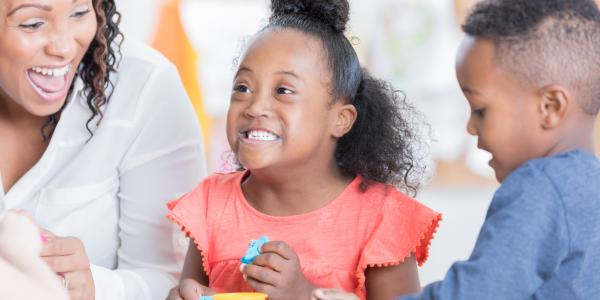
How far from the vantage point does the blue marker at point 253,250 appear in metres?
1.46

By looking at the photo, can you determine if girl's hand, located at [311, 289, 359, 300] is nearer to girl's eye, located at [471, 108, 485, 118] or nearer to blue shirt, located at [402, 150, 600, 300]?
blue shirt, located at [402, 150, 600, 300]

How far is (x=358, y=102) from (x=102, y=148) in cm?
50

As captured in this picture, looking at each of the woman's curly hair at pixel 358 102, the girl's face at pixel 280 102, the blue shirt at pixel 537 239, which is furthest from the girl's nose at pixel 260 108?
the blue shirt at pixel 537 239

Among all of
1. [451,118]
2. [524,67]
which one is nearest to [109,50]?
[524,67]

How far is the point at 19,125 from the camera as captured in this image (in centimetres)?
168

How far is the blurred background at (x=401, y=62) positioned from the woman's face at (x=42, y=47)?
153cm

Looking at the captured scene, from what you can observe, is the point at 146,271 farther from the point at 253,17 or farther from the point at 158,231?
the point at 253,17

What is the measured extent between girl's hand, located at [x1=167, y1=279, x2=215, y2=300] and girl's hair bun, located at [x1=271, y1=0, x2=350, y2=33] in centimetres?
53

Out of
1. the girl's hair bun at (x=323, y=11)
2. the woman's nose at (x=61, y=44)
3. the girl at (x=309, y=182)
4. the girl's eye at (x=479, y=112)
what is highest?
the girl's hair bun at (x=323, y=11)

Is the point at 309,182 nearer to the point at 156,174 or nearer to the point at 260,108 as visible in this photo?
the point at 260,108

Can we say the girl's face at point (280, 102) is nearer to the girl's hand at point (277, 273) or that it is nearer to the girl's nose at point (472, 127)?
the girl's hand at point (277, 273)

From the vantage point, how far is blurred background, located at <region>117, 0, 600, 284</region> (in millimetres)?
3105

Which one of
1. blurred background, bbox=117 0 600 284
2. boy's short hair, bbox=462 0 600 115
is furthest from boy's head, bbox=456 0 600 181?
blurred background, bbox=117 0 600 284

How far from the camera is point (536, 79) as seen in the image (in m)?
1.24
